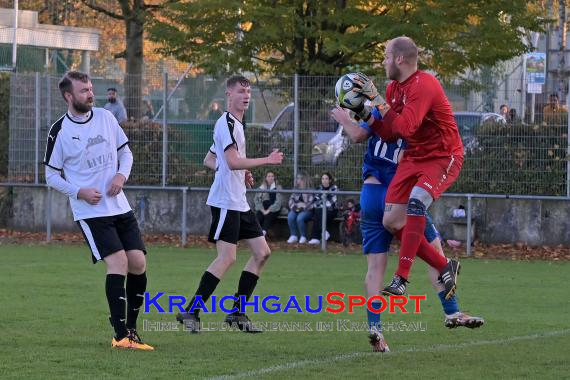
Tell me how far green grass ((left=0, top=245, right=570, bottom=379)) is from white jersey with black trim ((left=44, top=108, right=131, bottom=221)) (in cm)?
109

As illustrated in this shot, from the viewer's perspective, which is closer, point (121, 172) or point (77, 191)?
point (77, 191)

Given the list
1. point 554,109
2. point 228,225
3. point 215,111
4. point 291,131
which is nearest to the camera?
point 228,225

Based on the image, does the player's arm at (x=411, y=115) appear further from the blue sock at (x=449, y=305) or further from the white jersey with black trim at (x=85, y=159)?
the white jersey with black trim at (x=85, y=159)

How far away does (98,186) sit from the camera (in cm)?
938

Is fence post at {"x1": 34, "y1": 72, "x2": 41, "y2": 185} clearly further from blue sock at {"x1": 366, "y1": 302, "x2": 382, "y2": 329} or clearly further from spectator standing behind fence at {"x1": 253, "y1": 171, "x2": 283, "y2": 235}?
blue sock at {"x1": 366, "y1": 302, "x2": 382, "y2": 329}

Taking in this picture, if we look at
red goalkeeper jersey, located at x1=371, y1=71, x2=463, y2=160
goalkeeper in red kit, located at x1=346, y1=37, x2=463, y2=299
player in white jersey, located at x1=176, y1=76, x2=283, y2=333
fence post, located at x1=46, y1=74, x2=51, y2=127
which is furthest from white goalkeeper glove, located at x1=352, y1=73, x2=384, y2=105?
fence post, located at x1=46, y1=74, x2=51, y2=127

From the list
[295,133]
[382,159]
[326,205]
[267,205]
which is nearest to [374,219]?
[382,159]

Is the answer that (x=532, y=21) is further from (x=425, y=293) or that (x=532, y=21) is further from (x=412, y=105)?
(x=412, y=105)

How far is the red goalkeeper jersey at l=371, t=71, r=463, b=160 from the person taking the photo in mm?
8594

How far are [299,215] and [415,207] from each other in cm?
1268

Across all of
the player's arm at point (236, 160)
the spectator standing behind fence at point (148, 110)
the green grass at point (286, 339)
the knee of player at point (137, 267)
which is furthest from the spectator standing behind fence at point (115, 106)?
the knee of player at point (137, 267)

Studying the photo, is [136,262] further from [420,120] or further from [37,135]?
[37,135]

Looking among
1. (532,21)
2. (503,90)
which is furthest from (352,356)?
(532,21)

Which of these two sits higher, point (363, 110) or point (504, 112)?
point (504, 112)
